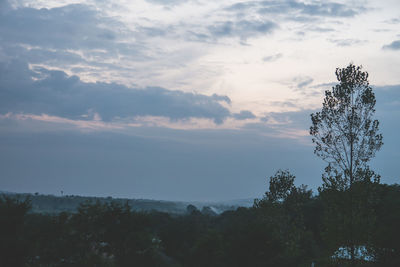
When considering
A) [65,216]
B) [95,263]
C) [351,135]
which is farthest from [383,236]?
[65,216]

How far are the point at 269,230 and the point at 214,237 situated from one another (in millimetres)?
6708

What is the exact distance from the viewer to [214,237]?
42312 mm

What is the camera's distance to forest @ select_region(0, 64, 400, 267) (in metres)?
25.7

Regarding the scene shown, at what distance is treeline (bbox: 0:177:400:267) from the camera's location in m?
25.8

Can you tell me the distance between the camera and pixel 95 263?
3112 cm

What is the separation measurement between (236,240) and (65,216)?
53.0 feet

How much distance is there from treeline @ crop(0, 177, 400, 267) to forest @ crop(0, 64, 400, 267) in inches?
2.4

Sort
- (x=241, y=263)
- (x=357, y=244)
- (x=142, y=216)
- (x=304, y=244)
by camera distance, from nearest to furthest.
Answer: (x=357, y=244) < (x=241, y=263) < (x=142, y=216) < (x=304, y=244)

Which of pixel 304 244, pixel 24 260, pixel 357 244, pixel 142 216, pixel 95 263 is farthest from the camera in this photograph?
pixel 304 244

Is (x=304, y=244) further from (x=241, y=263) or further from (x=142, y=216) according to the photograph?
(x=142, y=216)

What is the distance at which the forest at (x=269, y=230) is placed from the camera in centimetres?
2567

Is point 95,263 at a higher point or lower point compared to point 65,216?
lower

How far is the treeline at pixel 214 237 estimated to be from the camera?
25797 millimetres

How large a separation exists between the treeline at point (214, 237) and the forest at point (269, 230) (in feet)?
0.20
